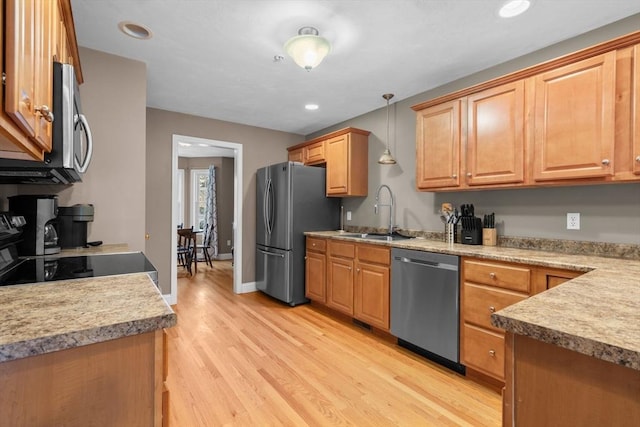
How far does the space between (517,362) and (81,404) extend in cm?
110

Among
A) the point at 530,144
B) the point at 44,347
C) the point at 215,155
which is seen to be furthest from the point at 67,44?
the point at 215,155

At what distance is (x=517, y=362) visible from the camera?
0.85m

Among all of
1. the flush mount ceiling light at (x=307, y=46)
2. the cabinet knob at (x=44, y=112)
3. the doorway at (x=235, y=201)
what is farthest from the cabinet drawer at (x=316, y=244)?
the cabinet knob at (x=44, y=112)

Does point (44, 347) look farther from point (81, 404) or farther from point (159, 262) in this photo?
point (159, 262)

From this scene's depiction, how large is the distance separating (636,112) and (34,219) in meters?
3.48

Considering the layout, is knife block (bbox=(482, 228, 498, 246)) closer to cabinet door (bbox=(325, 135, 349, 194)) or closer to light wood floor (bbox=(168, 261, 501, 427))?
light wood floor (bbox=(168, 261, 501, 427))

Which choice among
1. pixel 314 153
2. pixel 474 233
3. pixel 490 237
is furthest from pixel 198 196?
pixel 490 237

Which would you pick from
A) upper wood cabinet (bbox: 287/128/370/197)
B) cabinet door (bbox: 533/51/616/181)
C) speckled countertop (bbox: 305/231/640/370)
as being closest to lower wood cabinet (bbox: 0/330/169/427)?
speckled countertop (bbox: 305/231/640/370)

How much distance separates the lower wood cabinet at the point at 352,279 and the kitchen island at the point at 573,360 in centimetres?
187

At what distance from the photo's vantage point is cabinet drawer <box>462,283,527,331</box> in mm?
1983

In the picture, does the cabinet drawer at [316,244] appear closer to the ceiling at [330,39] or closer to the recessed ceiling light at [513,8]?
the ceiling at [330,39]

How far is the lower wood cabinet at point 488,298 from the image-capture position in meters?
1.88

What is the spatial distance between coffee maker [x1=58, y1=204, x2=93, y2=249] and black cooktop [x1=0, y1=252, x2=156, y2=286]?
1.44 feet

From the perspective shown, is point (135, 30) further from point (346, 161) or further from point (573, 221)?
point (573, 221)
